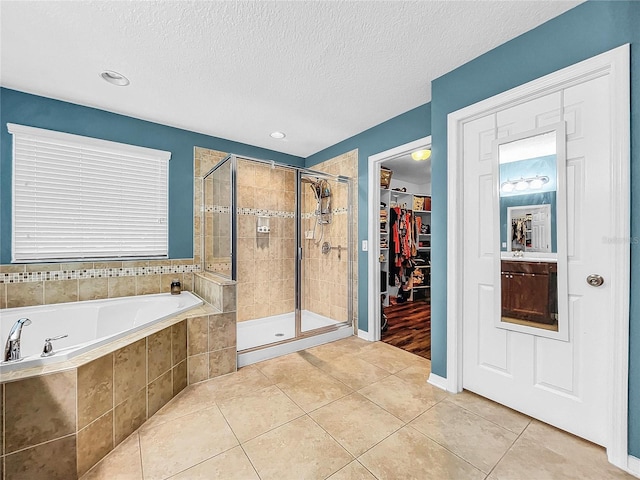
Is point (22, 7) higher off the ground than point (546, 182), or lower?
higher

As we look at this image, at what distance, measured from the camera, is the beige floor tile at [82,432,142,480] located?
129cm

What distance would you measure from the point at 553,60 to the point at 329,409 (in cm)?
255

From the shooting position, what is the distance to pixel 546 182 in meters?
1.61

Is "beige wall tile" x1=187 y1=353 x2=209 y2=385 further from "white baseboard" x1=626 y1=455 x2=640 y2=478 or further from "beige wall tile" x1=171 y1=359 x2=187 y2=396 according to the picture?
"white baseboard" x1=626 y1=455 x2=640 y2=478

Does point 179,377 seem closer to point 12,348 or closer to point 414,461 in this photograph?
point 12,348

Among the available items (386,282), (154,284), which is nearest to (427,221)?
(386,282)

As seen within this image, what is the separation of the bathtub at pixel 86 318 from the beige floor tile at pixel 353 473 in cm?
147

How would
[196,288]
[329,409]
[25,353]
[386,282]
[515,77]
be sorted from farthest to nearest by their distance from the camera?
[386,282]
[196,288]
[25,353]
[329,409]
[515,77]

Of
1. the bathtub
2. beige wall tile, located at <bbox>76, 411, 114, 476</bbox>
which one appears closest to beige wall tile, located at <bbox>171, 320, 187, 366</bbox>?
the bathtub

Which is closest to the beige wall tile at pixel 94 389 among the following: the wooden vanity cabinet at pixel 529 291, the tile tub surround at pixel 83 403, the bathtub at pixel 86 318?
the tile tub surround at pixel 83 403

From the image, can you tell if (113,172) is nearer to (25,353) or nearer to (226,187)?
(226,187)

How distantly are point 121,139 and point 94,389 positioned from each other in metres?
2.37

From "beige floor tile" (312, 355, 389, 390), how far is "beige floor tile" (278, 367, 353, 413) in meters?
0.07

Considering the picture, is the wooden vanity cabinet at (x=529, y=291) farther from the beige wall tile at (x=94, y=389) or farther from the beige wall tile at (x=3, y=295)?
the beige wall tile at (x=3, y=295)
